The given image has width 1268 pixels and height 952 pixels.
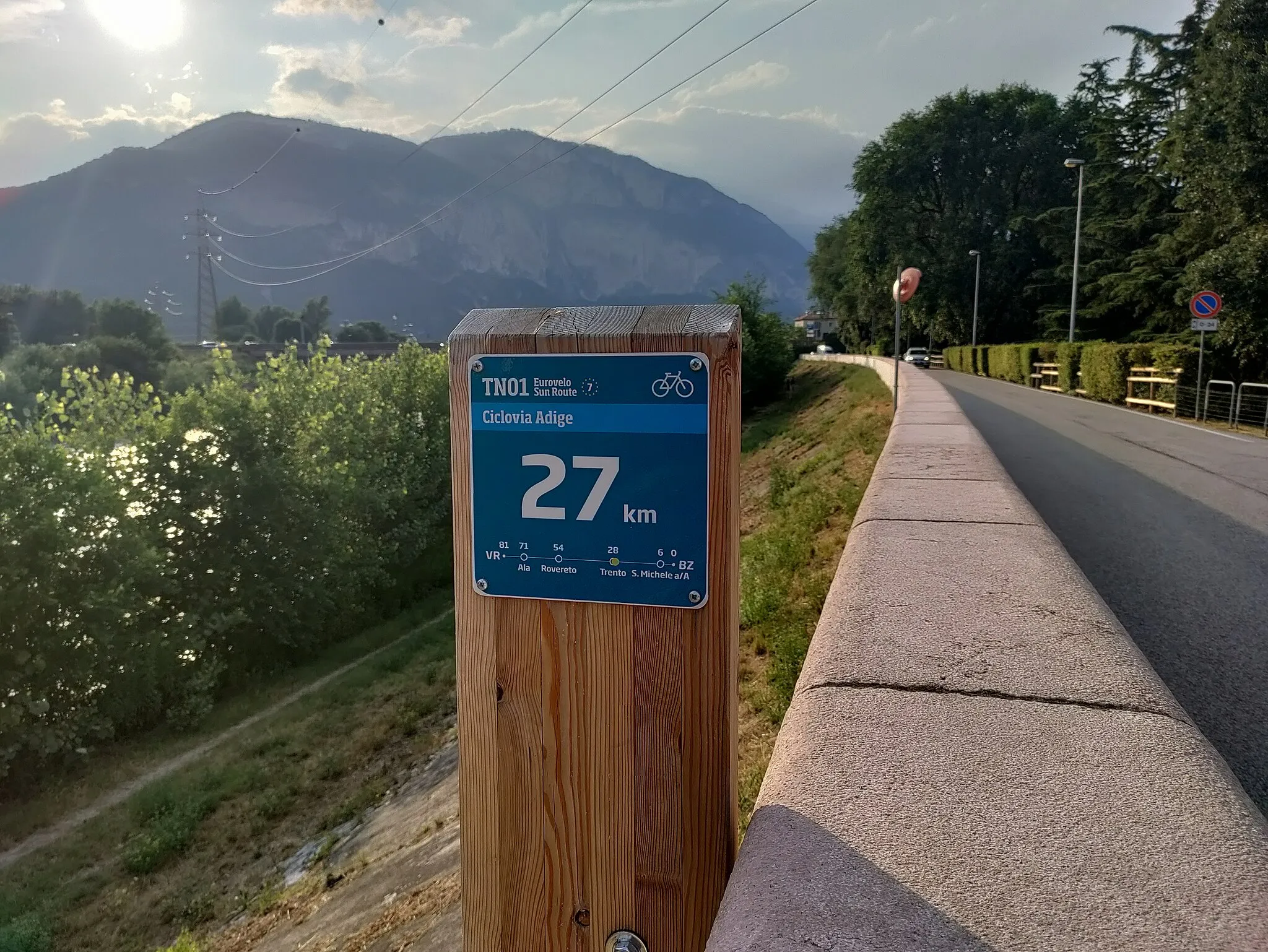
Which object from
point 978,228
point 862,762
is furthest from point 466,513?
point 978,228

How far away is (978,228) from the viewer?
179 feet

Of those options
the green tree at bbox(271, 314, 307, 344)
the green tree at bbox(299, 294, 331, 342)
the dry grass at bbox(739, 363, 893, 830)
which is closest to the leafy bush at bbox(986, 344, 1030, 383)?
the dry grass at bbox(739, 363, 893, 830)

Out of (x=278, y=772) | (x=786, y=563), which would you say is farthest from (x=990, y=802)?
(x=278, y=772)

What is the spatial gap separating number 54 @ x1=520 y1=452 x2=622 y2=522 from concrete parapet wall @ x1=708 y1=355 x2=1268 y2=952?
2.74ft

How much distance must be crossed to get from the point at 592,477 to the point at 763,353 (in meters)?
38.3

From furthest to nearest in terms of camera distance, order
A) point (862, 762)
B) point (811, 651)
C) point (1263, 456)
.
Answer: point (1263, 456), point (811, 651), point (862, 762)

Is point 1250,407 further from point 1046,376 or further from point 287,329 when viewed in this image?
point 287,329

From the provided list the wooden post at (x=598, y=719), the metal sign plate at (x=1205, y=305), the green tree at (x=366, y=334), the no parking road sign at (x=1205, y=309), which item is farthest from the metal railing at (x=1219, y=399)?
the green tree at (x=366, y=334)

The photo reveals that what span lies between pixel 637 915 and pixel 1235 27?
31402 mm

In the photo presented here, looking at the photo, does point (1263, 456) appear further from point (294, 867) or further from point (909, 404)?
point (294, 867)

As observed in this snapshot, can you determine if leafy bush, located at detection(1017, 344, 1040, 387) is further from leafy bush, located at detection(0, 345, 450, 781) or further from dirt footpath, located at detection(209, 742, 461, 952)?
dirt footpath, located at detection(209, 742, 461, 952)

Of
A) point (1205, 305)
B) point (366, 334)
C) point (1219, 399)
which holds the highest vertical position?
point (366, 334)

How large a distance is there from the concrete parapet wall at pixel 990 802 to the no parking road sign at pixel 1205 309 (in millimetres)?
19586

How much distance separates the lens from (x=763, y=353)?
128 ft
